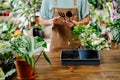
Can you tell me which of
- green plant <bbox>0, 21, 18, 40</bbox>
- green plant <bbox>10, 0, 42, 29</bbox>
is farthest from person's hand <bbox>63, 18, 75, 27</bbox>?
green plant <bbox>10, 0, 42, 29</bbox>

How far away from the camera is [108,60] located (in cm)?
210

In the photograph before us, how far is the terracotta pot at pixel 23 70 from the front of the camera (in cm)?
164

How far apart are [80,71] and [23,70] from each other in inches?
17.5

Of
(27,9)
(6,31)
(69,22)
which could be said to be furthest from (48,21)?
(27,9)

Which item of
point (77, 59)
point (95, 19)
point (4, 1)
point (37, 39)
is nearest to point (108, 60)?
point (77, 59)

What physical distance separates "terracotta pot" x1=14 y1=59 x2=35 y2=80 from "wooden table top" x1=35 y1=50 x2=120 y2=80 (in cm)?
10

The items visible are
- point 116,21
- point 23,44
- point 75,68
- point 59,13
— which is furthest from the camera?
point 59,13

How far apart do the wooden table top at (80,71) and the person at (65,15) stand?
31.1 inches

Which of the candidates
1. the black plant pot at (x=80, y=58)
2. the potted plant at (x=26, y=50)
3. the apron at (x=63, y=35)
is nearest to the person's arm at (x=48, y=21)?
the apron at (x=63, y=35)

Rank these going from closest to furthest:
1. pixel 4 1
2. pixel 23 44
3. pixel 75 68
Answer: pixel 23 44, pixel 75 68, pixel 4 1

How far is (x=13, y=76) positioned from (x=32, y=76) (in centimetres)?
17

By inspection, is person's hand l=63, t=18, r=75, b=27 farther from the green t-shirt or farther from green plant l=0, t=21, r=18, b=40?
green plant l=0, t=21, r=18, b=40

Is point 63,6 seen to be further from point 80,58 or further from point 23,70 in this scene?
point 23,70

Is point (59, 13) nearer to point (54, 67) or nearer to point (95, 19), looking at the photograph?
point (54, 67)
